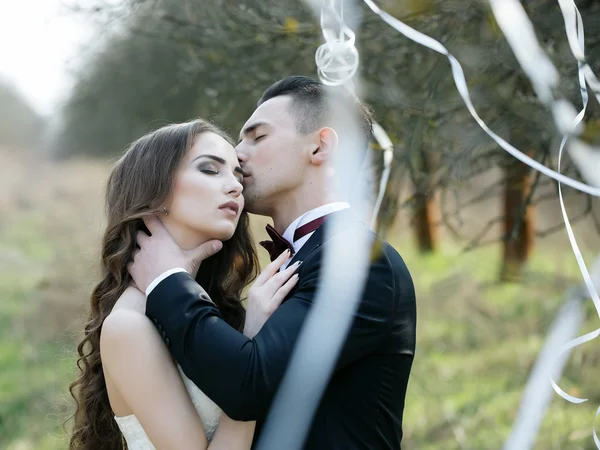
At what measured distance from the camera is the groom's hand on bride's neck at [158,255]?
2453 mm

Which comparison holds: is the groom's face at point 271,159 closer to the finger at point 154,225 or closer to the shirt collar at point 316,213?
the shirt collar at point 316,213

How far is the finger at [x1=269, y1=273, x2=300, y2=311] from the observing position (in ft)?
7.68

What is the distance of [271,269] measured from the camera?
97.8 inches

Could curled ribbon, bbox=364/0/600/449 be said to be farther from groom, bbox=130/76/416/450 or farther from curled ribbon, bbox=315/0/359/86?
groom, bbox=130/76/416/450

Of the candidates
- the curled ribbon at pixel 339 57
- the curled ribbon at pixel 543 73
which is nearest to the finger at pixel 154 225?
the curled ribbon at pixel 339 57

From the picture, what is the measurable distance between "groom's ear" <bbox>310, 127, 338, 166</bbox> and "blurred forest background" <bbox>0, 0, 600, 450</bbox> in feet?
1.84

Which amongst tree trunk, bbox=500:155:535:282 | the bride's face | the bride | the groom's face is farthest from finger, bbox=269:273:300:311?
tree trunk, bbox=500:155:535:282

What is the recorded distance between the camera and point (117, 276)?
266 centimetres

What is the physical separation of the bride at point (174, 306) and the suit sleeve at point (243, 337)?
114mm

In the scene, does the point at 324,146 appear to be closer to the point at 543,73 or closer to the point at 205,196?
the point at 205,196

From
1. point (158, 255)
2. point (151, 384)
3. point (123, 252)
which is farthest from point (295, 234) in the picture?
point (151, 384)

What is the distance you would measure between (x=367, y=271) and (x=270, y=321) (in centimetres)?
36

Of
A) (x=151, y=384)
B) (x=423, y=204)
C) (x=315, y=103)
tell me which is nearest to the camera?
(x=151, y=384)

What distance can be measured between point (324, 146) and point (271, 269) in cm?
62
